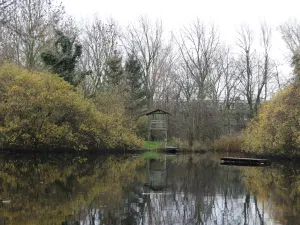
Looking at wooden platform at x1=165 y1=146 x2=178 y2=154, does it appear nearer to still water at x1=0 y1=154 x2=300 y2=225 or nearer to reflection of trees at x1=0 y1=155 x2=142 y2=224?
reflection of trees at x1=0 y1=155 x2=142 y2=224

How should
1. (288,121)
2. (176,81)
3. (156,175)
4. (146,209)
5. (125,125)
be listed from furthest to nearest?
(176,81), (125,125), (288,121), (156,175), (146,209)

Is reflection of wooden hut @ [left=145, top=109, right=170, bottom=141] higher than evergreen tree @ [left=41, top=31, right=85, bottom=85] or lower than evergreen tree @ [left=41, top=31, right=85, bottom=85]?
lower

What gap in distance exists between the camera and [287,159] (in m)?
30.4

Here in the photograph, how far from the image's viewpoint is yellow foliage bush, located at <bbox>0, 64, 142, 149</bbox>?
2725 cm

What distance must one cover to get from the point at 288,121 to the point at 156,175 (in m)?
12.6

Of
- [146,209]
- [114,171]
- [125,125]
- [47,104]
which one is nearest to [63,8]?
[47,104]

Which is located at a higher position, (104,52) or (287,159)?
(104,52)

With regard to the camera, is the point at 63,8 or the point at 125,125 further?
the point at 125,125

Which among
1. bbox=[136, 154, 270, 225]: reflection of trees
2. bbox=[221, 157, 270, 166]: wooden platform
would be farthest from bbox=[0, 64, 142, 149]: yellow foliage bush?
bbox=[136, 154, 270, 225]: reflection of trees

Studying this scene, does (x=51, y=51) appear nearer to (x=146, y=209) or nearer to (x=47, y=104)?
(x=47, y=104)

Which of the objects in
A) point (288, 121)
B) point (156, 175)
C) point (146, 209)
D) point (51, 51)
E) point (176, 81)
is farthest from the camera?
point (176, 81)

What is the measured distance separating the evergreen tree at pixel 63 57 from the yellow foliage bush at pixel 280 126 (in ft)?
51.0

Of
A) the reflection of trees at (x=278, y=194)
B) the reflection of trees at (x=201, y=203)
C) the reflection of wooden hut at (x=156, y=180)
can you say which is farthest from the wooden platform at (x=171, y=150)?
the reflection of trees at (x=201, y=203)

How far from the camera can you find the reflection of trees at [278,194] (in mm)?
10578
